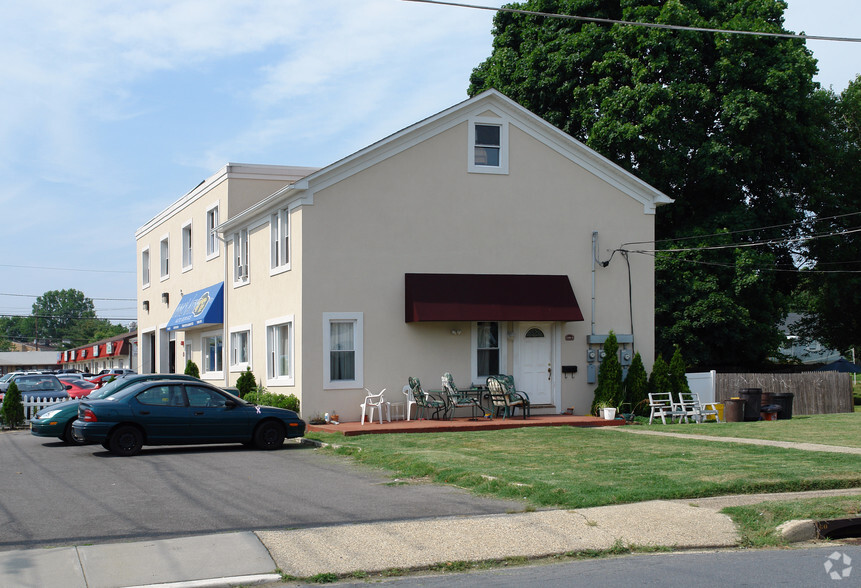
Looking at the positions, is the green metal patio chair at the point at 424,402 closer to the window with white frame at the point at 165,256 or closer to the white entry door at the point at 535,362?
the white entry door at the point at 535,362

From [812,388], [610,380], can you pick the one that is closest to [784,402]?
[812,388]

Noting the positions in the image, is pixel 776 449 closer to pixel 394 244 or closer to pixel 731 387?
pixel 394 244

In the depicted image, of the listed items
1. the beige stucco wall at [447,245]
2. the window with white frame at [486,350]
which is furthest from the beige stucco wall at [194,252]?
the window with white frame at [486,350]

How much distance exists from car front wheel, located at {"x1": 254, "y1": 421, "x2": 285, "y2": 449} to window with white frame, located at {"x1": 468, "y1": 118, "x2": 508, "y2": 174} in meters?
8.81

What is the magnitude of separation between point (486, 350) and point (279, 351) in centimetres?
533

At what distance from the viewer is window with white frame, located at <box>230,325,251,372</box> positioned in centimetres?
2638

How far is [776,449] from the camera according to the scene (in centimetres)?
1524

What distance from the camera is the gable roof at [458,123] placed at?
21500 millimetres

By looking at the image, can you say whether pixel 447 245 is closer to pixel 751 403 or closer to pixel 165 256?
pixel 751 403

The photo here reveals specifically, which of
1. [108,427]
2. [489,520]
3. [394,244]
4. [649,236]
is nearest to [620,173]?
[649,236]

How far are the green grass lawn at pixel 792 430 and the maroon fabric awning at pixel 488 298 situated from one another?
3.69 meters

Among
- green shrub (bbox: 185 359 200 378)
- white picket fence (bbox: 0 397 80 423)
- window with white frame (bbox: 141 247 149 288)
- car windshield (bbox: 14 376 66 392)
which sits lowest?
white picket fence (bbox: 0 397 80 423)

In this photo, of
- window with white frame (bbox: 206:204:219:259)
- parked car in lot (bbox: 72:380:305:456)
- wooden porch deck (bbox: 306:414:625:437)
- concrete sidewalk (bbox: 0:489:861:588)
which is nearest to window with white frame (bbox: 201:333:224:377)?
window with white frame (bbox: 206:204:219:259)

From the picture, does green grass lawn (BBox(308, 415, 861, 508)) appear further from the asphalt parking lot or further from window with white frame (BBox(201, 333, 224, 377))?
window with white frame (BBox(201, 333, 224, 377))
